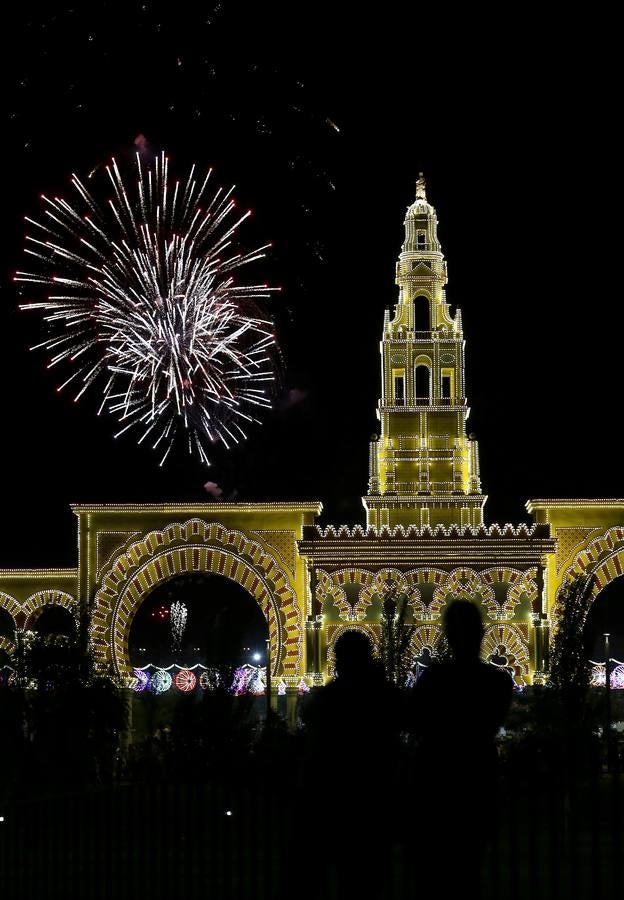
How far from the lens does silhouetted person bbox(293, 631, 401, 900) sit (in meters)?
8.27

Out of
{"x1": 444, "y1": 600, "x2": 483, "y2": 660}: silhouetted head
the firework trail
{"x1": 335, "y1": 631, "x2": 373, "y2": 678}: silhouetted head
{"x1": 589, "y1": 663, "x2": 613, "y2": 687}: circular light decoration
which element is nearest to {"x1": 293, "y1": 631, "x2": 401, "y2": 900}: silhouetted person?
{"x1": 335, "y1": 631, "x2": 373, "y2": 678}: silhouetted head

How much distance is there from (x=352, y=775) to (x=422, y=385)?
4160 cm

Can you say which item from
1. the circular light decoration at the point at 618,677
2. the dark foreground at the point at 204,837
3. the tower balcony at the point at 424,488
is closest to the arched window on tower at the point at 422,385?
the tower balcony at the point at 424,488

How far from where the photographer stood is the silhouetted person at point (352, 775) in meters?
8.27

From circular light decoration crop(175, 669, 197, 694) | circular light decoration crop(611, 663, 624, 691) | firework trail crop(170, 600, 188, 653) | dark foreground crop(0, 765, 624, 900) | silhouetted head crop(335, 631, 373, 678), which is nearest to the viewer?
silhouetted head crop(335, 631, 373, 678)

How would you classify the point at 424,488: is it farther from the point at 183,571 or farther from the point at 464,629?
the point at 464,629

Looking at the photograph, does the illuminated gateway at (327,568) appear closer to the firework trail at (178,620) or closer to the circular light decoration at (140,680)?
the circular light decoration at (140,680)

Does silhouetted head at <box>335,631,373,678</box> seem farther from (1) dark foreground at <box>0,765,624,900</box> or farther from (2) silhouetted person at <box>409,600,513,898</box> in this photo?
(1) dark foreground at <box>0,765,624,900</box>

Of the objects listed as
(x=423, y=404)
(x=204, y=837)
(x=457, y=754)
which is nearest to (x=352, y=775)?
(x=457, y=754)

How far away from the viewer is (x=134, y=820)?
11.9 m

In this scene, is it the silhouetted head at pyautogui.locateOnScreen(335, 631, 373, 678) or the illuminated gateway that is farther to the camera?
the illuminated gateway

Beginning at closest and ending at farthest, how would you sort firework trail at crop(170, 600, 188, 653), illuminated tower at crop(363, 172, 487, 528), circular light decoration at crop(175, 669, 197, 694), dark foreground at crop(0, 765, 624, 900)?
dark foreground at crop(0, 765, 624, 900)
circular light decoration at crop(175, 669, 197, 694)
illuminated tower at crop(363, 172, 487, 528)
firework trail at crop(170, 600, 188, 653)

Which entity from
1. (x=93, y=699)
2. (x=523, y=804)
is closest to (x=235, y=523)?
(x=93, y=699)

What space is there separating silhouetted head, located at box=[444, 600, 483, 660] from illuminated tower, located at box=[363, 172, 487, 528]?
1524 inches
